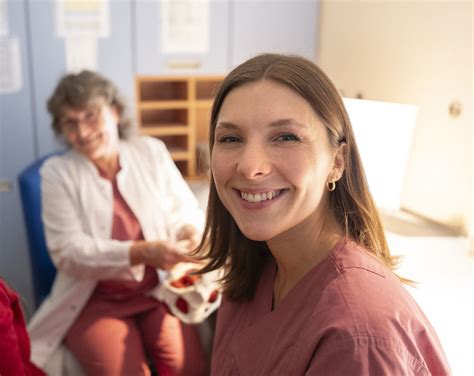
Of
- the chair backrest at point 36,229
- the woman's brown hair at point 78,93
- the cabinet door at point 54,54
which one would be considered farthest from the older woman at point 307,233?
the cabinet door at point 54,54

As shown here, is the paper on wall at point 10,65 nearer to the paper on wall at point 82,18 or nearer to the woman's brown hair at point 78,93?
the paper on wall at point 82,18

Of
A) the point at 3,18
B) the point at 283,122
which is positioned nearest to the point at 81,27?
the point at 3,18

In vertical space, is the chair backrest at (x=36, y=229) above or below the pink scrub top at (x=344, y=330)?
below

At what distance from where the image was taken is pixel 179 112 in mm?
2402

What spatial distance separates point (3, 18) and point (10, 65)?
17 cm

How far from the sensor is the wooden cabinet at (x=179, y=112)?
2242mm

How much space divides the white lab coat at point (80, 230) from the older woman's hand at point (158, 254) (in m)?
0.03

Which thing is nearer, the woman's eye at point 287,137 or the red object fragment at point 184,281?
the woman's eye at point 287,137

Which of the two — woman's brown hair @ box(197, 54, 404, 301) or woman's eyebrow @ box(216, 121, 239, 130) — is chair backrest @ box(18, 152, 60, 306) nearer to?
woman's brown hair @ box(197, 54, 404, 301)

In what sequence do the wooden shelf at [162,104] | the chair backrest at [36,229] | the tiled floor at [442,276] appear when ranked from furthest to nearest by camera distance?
1. the wooden shelf at [162,104]
2. the chair backrest at [36,229]
3. the tiled floor at [442,276]

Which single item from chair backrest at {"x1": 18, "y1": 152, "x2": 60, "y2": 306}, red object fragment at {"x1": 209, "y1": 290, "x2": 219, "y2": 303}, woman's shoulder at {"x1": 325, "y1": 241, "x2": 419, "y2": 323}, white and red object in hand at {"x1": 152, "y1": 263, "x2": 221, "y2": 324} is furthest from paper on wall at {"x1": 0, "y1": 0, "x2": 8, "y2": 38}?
woman's shoulder at {"x1": 325, "y1": 241, "x2": 419, "y2": 323}

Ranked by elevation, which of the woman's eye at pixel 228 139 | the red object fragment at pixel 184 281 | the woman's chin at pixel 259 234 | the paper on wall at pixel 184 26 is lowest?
the red object fragment at pixel 184 281

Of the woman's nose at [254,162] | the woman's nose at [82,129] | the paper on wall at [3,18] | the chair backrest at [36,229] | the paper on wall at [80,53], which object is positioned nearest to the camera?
the woman's nose at [254,162]

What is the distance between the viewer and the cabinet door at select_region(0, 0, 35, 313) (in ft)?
6.37
